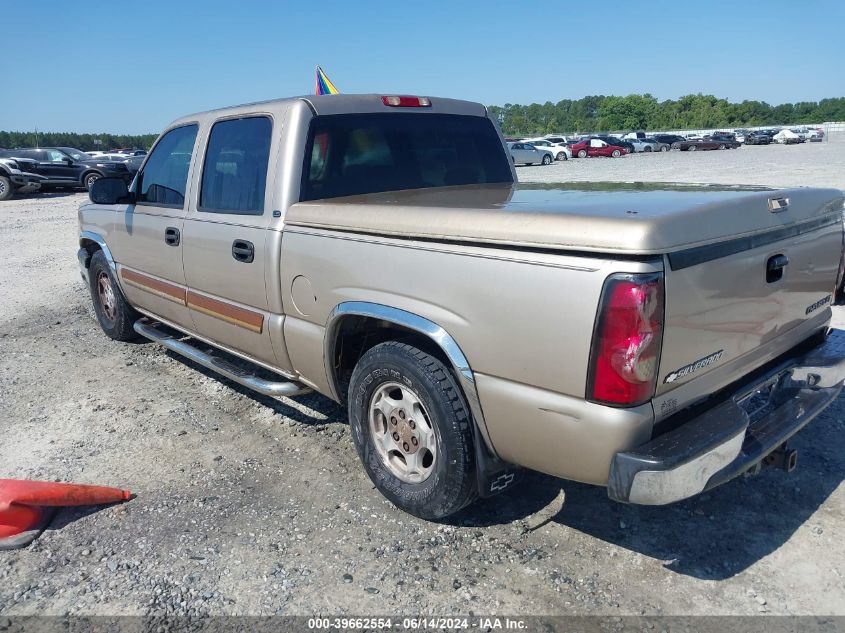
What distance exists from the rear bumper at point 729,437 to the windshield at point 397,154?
2243 millimetres

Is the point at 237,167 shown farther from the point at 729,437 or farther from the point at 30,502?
the point at 729,437

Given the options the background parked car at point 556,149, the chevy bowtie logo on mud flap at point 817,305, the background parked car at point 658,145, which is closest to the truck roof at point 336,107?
the chevy bowtie logo on mud flap at point 817,305

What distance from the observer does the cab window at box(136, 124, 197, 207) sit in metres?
4.59

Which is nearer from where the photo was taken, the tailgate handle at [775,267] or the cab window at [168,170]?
the tailgate handle at [775,267]

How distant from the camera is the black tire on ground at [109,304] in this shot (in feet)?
19.3

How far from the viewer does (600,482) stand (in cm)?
247

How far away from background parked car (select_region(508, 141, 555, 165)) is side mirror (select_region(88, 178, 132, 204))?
108ft

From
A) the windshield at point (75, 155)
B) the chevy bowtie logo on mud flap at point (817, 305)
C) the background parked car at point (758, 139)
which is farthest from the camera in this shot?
the background parked car at point (758, 139)

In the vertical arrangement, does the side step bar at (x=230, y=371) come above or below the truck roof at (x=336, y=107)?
below

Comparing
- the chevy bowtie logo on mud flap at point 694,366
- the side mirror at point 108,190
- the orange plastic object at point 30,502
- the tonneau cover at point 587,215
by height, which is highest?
the side mirror at point 108,190

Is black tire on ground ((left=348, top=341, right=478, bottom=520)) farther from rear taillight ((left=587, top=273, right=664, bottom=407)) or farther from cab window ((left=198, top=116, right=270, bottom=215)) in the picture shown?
cab window ((left=198, top=116, right=270, bottom=215))

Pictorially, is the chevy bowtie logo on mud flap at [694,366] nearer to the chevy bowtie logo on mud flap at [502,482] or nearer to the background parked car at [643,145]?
the chevy bowtie logo on mud flap at [502,482]

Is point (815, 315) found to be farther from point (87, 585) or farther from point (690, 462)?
point (87, 585)

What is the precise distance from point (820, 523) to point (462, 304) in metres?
2.01
